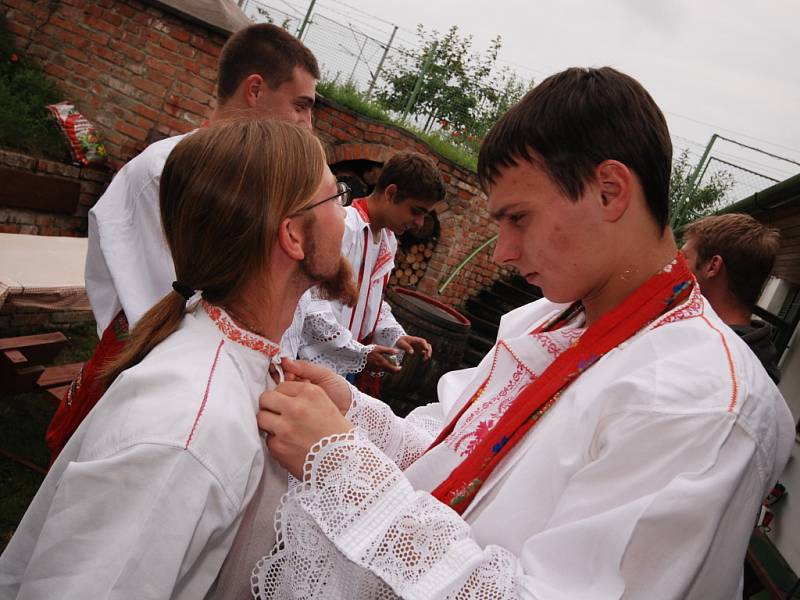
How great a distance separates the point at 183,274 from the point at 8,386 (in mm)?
2528

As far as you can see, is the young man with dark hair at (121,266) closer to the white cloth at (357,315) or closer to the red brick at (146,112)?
the white cloth at (357,315)

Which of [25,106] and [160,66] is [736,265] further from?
[25,106]

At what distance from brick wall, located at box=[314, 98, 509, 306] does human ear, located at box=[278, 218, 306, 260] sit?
620cm

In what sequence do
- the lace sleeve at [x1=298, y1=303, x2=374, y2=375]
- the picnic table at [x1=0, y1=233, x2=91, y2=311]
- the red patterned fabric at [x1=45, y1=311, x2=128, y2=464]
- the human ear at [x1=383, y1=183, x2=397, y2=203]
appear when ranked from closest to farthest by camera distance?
the red patterned fabric at [x1=45, y1=311, x2=128, y2=464] → the lace sleeve at [x1=298, y1=303, x2=374, y2=375] → the picnic table at [x1=0, y1=233, x2=91, y2=311] → the human ear at [x1=383, y1=183, x2=397, y2=203]

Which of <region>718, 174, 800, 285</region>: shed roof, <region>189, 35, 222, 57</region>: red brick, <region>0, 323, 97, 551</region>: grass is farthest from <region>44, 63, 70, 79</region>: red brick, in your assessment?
<region>718, 174, 800, 285</region>: shed roof

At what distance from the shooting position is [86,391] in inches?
78.0

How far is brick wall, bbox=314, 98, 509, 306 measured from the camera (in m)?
7.47

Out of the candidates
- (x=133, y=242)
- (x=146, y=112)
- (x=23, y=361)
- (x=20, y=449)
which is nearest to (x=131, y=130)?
(x=146, y=112)

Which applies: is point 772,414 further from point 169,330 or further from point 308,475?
point 169,330

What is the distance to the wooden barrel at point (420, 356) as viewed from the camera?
4.38 meters

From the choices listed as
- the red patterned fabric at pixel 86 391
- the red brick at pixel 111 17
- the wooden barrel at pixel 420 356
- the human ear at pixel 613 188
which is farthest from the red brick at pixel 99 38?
the human ear at pixel 613 188

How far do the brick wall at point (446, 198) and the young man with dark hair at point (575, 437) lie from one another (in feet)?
20.8

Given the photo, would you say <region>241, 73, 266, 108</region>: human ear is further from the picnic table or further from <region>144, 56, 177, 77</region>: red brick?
<region>144, 56, 177, 77</region>: red brick

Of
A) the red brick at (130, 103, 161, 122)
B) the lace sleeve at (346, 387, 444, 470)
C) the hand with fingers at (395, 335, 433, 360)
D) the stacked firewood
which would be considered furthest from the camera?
the stacked firewood
